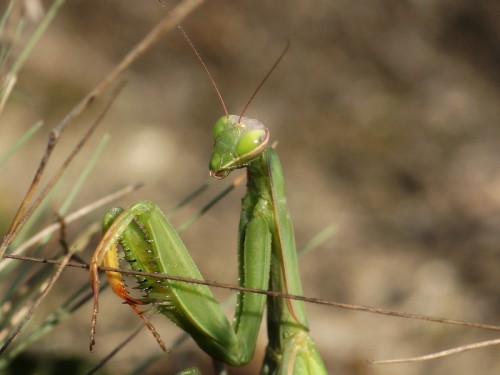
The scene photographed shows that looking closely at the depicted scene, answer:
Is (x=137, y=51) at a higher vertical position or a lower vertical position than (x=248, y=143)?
lower

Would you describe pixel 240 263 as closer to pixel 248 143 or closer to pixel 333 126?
pixel 248 143

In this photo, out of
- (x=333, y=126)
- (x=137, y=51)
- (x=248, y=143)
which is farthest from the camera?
(x=333, y=126)

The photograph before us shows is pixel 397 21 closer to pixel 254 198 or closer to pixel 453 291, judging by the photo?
pixel 453 291

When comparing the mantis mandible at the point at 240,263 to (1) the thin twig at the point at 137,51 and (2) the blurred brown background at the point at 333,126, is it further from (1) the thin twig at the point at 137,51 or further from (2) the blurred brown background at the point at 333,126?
(2) the blurred brown background at the point at 333,126

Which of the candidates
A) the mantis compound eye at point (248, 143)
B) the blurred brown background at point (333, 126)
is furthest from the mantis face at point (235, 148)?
the blurred brown background at point (333, 126)

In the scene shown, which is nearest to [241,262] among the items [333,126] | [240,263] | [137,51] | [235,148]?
[240,263]

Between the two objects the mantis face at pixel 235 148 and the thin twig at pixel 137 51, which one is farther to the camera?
the mantis face at pixel 235 148

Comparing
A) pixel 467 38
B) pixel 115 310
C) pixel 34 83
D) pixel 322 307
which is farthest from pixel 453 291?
pixel 34 83
